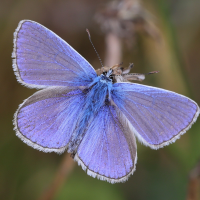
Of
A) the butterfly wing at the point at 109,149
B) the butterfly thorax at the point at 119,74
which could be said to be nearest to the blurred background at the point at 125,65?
the butterfly thorax at the point at 119,74

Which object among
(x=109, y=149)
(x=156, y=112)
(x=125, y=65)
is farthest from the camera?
(x=125, y=65)

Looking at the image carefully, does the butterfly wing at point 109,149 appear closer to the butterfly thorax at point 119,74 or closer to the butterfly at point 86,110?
the butterfly at point 86,110

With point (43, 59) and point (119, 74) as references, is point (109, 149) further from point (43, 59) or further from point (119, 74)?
point (43, 59)

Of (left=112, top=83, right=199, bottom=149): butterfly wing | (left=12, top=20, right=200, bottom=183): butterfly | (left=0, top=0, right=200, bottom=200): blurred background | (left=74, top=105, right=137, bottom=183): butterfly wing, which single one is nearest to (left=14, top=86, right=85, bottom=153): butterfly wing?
(left=12, top=20, right=200, bottom=183): butterfly

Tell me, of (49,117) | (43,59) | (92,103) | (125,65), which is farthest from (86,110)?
(125,65)

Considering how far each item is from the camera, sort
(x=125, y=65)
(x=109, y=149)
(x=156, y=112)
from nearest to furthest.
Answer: (x=156, y=112)
(x=109, y=149)
(x=125, y=65)

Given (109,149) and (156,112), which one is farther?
(109,149)
